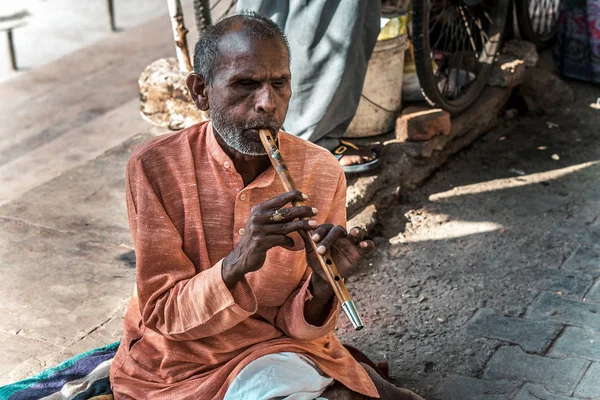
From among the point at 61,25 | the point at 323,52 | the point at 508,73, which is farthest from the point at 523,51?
the point at 61,25

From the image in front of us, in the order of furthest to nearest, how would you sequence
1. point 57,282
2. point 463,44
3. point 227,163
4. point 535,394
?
1. point 463,44
2. point 57,282
3. point 535,394
4. point 227,163

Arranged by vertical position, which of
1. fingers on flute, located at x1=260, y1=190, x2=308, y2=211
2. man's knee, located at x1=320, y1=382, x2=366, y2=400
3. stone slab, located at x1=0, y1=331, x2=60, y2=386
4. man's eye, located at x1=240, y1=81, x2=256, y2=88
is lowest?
stone slab, located at x1=0, y1=331, x2=60, y2=386

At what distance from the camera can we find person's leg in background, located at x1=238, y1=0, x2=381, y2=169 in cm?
417

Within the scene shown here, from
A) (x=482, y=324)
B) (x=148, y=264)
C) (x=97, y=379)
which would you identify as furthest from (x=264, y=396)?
(x=482, y=324)

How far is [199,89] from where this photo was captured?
249 cm

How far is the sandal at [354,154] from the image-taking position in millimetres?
4316

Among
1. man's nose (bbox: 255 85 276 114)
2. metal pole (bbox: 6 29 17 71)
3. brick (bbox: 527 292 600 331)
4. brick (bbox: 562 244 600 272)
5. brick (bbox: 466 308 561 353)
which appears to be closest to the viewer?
man's nose (bbox: 255 85 276 114)

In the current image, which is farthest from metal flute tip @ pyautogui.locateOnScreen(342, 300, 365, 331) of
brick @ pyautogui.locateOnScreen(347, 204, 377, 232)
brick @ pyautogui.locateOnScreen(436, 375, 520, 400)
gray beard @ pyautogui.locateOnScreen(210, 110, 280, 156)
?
brick @ pyautogui.locateOnScreen(347, 204, 377, 232)

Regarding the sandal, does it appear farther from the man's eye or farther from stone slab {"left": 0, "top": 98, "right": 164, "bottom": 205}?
the man's eye

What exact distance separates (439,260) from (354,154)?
27.8 inches

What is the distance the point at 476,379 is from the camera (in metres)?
3.17

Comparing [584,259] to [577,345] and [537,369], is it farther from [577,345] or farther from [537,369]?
[537,369]

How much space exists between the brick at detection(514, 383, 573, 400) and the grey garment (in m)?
1.64

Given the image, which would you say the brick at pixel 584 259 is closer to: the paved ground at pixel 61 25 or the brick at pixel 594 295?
the brick at pixel 594 295
